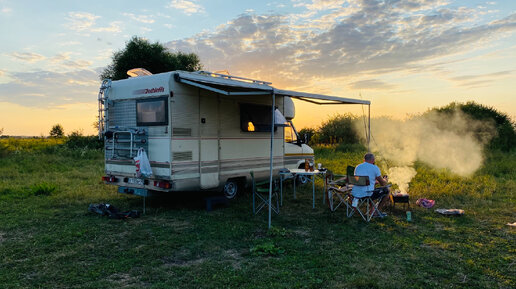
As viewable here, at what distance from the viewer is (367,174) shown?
664cm

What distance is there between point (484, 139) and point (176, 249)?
23.3 metres

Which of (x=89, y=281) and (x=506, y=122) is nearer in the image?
(x=89, y=281)

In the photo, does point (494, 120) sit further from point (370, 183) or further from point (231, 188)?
point (231, 188)

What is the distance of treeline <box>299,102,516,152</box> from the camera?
2227 centimetres

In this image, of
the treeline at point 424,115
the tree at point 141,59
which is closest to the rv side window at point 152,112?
the treeline at point 424,115

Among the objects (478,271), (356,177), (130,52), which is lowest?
(478,271)

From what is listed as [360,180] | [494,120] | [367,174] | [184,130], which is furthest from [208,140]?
[494,120]

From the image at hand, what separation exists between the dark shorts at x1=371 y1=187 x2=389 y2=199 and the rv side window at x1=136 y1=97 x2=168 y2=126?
406cm

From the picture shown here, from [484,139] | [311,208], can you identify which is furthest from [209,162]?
[484,139]

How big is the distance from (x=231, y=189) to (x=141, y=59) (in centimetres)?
1926

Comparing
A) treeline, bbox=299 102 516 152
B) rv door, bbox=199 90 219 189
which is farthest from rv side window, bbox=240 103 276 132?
treeline, bbox=299 102 516 152

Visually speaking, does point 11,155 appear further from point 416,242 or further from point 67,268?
point 416,242

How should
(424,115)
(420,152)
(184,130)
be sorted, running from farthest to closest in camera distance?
(424,115) → (420,152) → (184,130)

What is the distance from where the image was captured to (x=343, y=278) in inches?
157
